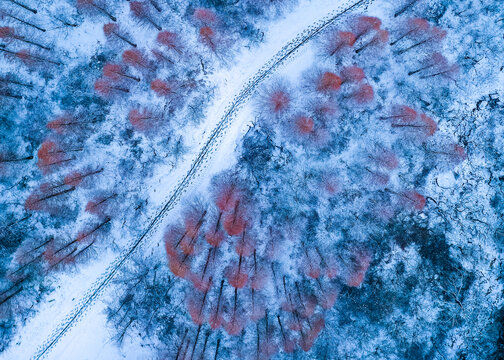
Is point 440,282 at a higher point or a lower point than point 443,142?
lower

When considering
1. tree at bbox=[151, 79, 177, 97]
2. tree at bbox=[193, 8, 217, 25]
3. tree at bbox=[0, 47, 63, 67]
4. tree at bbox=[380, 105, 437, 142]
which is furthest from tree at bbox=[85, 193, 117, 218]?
tree at bbox=[380, 105, 437, 142]

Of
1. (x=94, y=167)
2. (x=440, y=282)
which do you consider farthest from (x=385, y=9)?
(x=94, y=167)

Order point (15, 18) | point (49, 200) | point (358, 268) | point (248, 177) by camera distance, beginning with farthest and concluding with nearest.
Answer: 1. point (15, 18)
2. point (248, 177)
3. point (49, 200)
4. point (358, 268)

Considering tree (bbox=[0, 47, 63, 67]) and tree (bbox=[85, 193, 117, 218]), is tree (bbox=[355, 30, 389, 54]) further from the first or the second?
tree (bbox=[0, 47, 63, 67])

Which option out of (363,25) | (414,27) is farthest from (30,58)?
(414,27)

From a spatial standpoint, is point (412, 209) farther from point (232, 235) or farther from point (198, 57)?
point (198, 57)

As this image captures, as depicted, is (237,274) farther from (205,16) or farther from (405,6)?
(405,6)

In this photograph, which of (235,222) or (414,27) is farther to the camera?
(414,27)
